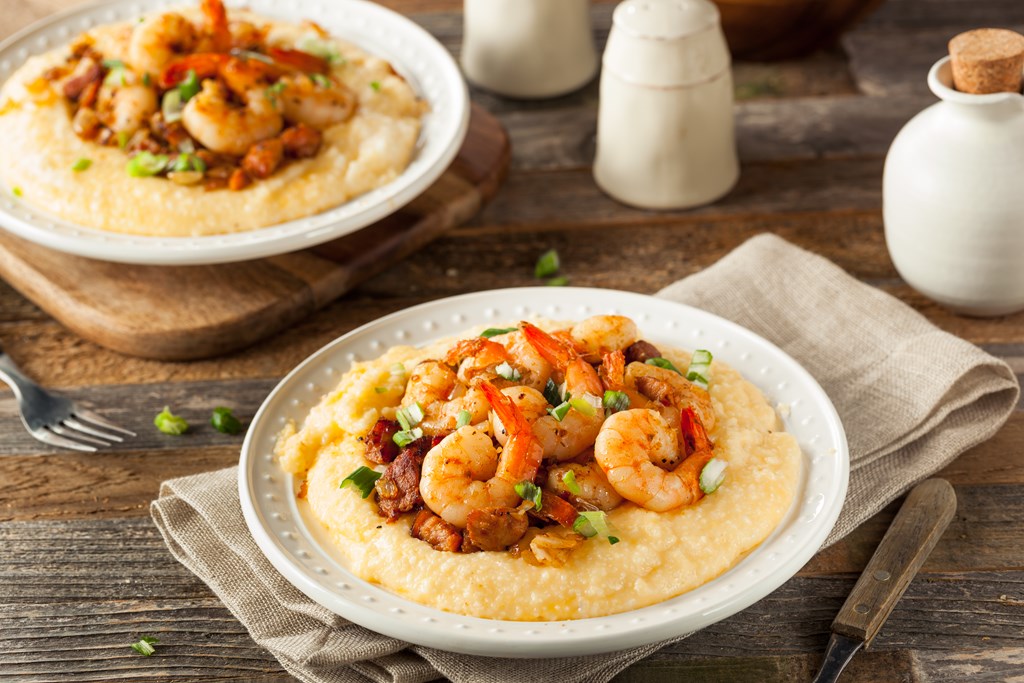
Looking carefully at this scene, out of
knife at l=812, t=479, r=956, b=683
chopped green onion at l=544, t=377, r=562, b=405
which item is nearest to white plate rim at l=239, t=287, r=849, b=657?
knife at l=812, t=479, r=956, b=683

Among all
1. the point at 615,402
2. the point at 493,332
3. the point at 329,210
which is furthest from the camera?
the point at 329,210

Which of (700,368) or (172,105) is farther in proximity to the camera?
(172,105)

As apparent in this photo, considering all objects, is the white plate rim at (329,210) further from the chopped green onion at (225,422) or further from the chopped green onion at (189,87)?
the chopped green onion at (189,87)

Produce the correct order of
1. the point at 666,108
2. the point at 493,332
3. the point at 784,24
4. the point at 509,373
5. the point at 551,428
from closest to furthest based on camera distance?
the point at 551,428
the point at 509,373
the point at 493,332
the point at 666,108
the point at 784,24

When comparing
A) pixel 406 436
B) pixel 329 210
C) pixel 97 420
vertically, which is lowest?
pixel 97 420

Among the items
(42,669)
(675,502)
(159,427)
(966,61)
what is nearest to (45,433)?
(159,427)

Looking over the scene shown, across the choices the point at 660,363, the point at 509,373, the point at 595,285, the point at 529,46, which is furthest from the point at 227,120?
the point at 660,363

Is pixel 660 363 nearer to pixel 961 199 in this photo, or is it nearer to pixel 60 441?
pixel 961 199
